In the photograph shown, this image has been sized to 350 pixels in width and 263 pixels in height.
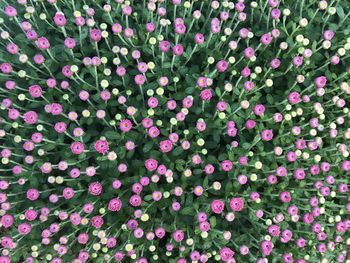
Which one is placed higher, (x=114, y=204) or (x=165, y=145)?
(x=165, y=145)

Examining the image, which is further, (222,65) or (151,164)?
(222,65)

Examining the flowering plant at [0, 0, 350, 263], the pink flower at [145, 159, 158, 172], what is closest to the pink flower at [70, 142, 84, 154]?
the flowering plant at [0, 0, 350, 263]

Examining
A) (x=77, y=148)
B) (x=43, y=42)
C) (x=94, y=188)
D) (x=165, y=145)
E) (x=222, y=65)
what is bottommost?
(x=94, y=188)

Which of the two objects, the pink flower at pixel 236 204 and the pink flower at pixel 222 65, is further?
the pink flower at pixel 222 65

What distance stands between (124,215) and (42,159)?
0.47 meters

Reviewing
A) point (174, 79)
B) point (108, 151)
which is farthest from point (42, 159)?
point (174, 79)

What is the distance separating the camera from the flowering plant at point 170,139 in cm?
180

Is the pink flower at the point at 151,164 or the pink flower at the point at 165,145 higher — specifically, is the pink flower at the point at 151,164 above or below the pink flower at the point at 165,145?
below

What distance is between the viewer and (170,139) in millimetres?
1804

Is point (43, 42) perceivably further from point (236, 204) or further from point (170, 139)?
point (236, 204)

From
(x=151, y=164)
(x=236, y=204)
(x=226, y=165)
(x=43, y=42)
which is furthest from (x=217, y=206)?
(x=43, y=42)

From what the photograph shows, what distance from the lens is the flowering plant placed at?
5.90 feet

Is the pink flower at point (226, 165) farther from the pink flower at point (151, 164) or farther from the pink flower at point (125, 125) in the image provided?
the pink flower at point (125, 125)

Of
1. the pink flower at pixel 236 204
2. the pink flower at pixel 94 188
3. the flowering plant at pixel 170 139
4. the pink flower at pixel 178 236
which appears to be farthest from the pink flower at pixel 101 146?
the pink flower at pixel 236 204
